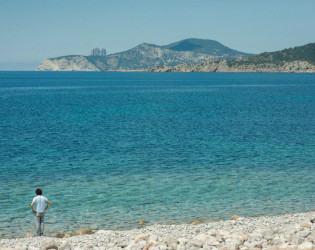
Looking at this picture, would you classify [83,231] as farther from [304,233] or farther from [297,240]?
[297,240]

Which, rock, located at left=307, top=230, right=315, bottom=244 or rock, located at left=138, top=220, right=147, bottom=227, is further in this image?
rock, located at left=138, top=220, right=147, bottom=227

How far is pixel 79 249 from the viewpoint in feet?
53.0

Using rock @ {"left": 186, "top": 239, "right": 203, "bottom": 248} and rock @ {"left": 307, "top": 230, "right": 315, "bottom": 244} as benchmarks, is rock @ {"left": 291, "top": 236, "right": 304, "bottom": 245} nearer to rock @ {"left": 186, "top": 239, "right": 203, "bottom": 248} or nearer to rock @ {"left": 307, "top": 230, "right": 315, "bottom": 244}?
rock @ {"left": 307, "top": 230, "right": 315, "bottom": 244}

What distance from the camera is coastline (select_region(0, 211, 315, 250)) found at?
1514 centimetres

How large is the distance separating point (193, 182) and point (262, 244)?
15761 mm

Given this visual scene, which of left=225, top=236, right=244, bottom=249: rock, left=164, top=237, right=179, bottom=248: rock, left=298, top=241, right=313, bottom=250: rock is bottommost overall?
left=164, top=237, right=179, bottom=248: rock

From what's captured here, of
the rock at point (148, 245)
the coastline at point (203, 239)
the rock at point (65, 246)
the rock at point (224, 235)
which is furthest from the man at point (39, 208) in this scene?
the rock at point (224, 235)

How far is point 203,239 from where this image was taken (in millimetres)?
16031

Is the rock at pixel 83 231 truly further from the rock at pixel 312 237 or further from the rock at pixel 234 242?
the rock at pixel 312 237

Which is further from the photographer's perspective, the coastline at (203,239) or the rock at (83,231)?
the rock at (83,231)

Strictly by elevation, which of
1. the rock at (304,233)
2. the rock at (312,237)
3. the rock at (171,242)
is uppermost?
the rock at (312,237)

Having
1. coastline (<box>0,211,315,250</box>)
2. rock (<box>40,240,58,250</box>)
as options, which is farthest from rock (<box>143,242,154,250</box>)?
rock (<box>40,240,58,250</box>)

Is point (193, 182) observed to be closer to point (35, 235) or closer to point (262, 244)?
point (35, 235)

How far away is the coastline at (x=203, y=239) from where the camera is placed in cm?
1514
